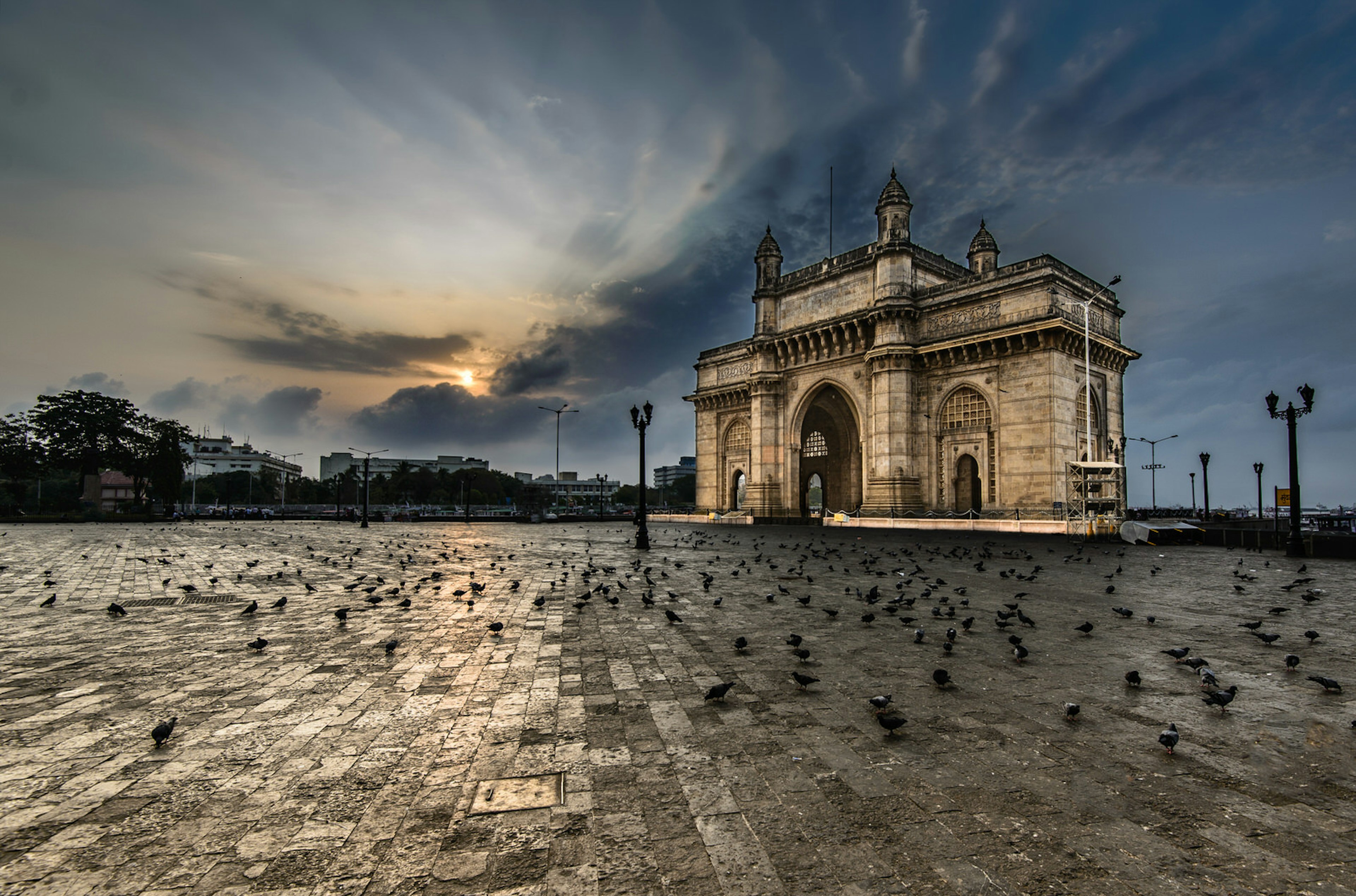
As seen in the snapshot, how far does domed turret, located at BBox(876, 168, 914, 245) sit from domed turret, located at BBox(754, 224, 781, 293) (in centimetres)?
991

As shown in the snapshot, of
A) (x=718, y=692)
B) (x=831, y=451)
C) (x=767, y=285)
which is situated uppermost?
(x=767, y=285)

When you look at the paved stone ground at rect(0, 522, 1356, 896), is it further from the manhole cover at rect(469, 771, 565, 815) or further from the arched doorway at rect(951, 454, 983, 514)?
the arched doorway at rect(951, 454, 983, 514)

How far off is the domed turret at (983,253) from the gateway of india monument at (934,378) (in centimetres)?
Result: 12

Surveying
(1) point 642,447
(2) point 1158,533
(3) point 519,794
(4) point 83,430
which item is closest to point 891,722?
(3) point 519,794

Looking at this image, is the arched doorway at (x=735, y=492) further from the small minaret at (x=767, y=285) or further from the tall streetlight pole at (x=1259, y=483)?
the tall streetlight pole at (x=1259, y=483)

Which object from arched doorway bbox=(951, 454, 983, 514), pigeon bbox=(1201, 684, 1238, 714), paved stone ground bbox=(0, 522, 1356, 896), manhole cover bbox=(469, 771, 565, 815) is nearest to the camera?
paved stone ground bbox=(0, 522, 1356, 896)

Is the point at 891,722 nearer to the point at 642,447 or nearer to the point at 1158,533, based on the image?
the point at 642,447

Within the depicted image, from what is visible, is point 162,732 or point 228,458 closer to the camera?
point 162,732

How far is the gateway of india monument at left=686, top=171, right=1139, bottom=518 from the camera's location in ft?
98.8

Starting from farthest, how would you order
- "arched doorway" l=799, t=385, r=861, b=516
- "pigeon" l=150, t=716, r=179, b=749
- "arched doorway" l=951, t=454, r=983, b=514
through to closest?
"arched doorway" l=799, t=385, r=861, b=516 < "arched doorway" l=951, t=454, r=983, b=514 < "pigeon" l=150, t=716, r=179, b=749

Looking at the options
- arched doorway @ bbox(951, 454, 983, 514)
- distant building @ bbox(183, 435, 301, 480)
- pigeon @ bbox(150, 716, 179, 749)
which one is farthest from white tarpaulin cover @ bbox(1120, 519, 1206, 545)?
distant building @ bbox(183, 435, 301, 480)

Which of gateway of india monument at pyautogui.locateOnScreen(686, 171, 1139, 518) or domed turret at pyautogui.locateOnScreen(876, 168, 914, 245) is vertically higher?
domed turret at pyautogui.locateOnScreen(876, 168, 914, 245)

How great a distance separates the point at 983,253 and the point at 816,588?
35.2 m

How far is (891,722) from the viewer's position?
4152 millimetres
